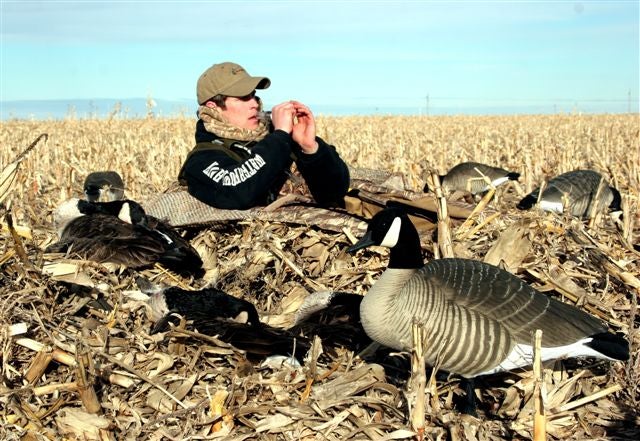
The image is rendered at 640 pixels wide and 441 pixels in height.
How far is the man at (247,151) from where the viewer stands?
5.96m

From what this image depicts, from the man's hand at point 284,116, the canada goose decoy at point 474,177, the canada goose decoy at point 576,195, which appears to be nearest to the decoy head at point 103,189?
the man's hand at point 284,116

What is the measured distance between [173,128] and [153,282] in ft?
53.5

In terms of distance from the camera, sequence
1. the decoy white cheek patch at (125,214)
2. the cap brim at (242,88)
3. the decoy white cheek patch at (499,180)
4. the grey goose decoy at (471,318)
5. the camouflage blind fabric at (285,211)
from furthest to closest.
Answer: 1. the decoy white cheek patch at (499,180)
2. the cap brim at (242,88)
3. the decoy white cheek patch at (125,214)
4. the camouflage blind fabric at (285,211)
5. the grey goose decoy at (471,318)

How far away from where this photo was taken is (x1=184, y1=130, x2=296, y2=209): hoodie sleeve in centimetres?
591

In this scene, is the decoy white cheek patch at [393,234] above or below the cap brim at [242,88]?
below

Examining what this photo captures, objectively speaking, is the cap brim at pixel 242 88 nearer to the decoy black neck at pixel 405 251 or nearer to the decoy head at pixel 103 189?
the decoy head at pixel 103 189

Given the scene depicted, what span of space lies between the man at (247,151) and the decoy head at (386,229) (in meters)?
2.01

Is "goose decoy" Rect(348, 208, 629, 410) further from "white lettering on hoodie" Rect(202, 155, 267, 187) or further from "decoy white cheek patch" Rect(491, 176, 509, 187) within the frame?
"decoy white cheek patch" Rect(491, 176, 509, 187)

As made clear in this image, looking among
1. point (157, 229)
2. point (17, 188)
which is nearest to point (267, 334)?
point (157, 229)

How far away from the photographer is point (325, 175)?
20.2ft

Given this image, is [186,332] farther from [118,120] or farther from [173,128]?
[118,120]

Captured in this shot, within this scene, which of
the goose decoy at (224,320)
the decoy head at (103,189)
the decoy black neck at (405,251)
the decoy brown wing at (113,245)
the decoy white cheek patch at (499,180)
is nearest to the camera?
the decoy black neck at (405,251)

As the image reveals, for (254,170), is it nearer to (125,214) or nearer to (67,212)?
(125,214)

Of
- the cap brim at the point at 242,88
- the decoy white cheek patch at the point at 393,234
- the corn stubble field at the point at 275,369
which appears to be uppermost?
the cap brim at the point at 242,88
